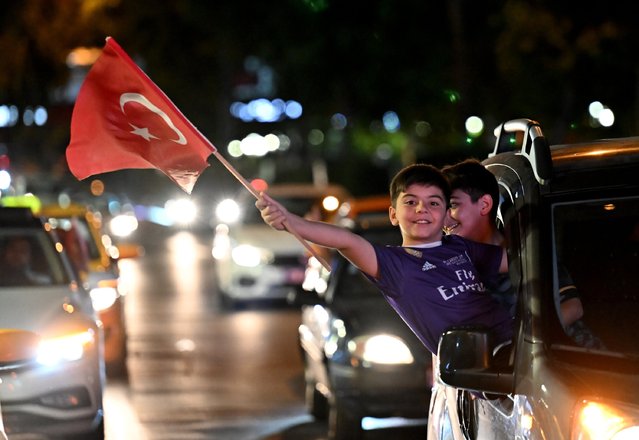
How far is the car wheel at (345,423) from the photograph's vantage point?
9.84m

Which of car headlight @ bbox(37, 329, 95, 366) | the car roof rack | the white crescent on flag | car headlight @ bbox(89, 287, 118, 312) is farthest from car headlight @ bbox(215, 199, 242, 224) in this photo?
the car roof rack

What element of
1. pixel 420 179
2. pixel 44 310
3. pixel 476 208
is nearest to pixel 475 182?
pixel 476 208

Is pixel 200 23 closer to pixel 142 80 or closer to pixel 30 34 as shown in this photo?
pixel 30 34

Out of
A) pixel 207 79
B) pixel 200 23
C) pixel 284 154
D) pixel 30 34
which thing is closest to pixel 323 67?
pixel 30 34

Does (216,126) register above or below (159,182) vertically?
Result: above

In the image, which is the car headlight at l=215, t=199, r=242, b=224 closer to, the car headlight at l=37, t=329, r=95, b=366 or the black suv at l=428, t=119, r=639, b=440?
the car headlight at l=37, t=329, r=95, b=366

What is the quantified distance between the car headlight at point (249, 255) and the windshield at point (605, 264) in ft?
51.3

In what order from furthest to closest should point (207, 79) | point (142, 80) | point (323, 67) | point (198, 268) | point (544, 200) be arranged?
point (207, 79)
point (323, 67)
point (198, 268)
point (142, 80)
point (544, 200)

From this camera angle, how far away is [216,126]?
7512cm

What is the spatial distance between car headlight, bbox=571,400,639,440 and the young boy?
3.32 feet

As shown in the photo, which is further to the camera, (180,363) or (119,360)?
(180,363)

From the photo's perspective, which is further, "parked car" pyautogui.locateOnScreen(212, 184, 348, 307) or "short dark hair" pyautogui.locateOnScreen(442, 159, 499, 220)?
"parked car" pyautogui.locateOnScreen(212, 184, 348, 307)

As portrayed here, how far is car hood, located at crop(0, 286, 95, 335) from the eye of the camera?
9.05m

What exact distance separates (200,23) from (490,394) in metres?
51.7
